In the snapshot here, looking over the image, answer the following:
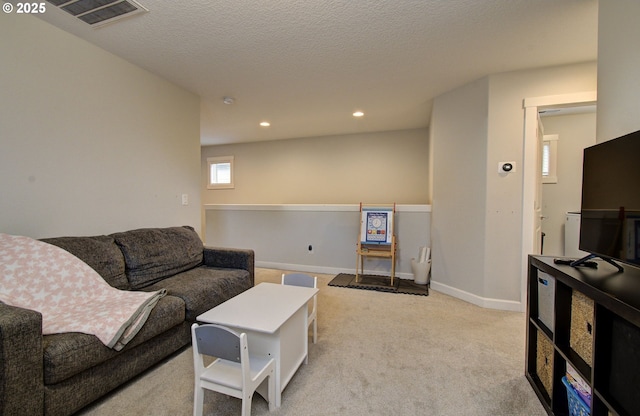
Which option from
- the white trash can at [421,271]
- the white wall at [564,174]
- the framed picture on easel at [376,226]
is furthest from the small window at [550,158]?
the framed picture on easel at [376,226]

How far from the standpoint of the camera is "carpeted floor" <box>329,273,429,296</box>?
11.8ft

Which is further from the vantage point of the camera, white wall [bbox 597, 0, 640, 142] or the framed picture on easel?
the framed picture on easel

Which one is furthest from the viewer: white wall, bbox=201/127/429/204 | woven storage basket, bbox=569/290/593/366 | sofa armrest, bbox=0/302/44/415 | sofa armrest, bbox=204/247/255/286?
white wall, bbox=201/127/429/204

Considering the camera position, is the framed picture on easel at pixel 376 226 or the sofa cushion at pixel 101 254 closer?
the sofa cushion at pixel 101 254

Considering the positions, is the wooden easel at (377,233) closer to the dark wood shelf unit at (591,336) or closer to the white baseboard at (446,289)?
the white baseboard at (446,289)

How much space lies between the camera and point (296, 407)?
1.55 m

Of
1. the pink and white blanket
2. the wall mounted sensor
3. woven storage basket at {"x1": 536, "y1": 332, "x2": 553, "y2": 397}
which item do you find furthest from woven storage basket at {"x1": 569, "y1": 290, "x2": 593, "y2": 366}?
the pink and white blanket

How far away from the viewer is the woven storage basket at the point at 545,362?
1.56 m

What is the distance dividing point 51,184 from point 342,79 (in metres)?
2.67

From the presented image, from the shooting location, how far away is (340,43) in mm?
2316

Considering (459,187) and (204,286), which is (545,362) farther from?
(204,286)

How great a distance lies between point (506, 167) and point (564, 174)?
2145 mm

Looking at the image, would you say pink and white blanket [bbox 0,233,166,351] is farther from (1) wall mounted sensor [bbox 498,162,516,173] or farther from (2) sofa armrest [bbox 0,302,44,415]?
(1) wall mounted sensor [bbox 498,162,516,173]

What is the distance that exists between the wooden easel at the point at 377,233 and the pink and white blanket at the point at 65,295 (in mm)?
2727
